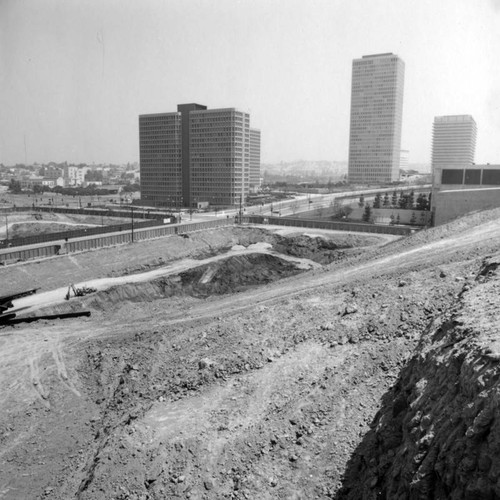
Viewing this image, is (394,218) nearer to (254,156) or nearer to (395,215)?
(395,215)

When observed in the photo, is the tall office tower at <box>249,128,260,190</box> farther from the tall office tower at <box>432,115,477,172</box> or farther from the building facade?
the tall office tower at <box>432,115,477,172</box>

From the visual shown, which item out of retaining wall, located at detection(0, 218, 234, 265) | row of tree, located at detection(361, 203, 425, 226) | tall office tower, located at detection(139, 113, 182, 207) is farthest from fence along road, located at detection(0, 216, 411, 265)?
tall office tower, located at detection(139, 113, 182, 207)

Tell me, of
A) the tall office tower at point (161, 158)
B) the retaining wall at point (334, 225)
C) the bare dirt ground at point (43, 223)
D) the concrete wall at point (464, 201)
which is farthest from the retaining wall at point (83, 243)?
the tall office tower at point (161, 158)

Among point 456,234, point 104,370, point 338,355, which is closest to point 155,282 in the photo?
point 104,370

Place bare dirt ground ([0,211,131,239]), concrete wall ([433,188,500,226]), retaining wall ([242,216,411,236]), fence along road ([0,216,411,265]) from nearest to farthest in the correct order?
fence along road ([0,216,411,265]) < concrete wall ([433,188,500,226]) < retaining wall ([242,216,411,236]) < bare dirt ground ([0,211,131,239])

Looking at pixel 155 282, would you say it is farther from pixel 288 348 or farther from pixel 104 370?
pixel 288 348

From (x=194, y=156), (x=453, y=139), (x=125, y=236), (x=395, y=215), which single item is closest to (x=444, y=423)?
(x=125, y=236)
